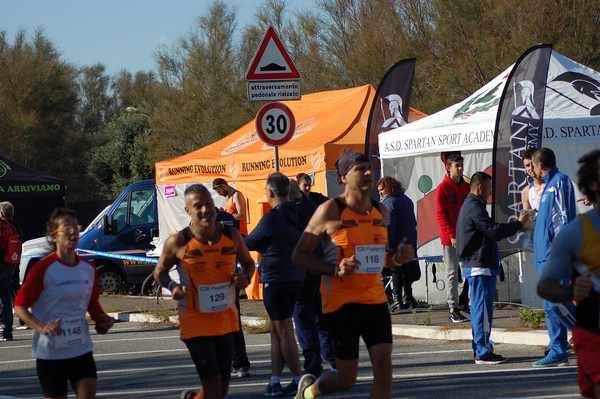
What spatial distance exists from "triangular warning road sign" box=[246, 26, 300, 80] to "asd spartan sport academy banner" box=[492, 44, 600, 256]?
252 cm

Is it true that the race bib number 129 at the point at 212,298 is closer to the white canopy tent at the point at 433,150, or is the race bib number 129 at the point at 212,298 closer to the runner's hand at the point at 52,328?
the runner's hand at the point at 52,328

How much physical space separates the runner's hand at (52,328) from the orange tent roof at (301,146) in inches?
471

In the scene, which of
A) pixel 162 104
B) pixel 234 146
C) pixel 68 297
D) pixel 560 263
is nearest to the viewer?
pixel 560 263

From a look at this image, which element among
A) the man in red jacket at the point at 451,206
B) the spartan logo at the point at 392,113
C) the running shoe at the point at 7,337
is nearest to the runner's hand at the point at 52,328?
the man in red jacket at the point at 451,206

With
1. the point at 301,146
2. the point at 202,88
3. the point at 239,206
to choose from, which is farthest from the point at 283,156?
the point at 202,88

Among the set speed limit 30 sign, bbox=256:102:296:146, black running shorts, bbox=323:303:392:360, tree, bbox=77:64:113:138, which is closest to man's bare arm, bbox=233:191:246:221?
speed limit 30 sign, bbox=256:102:296:146

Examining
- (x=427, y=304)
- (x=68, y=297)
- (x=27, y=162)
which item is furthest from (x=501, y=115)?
(x=27, y=162)

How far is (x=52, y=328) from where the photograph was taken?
24.8 ft

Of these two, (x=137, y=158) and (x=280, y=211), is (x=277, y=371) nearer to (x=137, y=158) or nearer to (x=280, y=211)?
(x=280, y=211)

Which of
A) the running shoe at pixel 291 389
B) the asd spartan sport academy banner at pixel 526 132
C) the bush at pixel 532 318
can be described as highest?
the asd spartan sport academy banner at pixel 526 132

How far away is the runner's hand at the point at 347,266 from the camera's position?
7836 mm

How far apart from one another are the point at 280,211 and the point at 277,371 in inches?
53.1

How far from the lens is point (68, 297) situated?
7770 millimetres

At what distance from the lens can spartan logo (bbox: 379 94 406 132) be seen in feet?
61.7
